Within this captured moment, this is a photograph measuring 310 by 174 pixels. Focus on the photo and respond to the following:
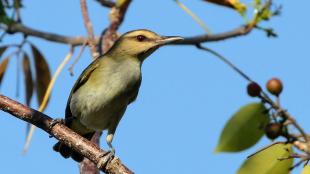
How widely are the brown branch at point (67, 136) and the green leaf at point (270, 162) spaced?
135 cm

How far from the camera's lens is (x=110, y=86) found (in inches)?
209

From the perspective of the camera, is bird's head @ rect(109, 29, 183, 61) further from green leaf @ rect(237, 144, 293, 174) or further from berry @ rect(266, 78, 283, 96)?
berry @ rect(266, 78, 283, 96)

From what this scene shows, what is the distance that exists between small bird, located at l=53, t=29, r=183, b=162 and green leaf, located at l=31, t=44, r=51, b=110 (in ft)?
1.20

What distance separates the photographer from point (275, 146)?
7.13ft

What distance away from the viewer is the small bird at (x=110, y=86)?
534 cm

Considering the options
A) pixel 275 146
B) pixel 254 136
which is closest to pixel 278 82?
pixel 254 136

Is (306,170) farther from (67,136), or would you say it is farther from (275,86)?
(67,136)

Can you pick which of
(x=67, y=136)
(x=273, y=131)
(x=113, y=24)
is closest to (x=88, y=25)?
(x=113, y=24)

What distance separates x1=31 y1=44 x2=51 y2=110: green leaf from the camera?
5198 mm

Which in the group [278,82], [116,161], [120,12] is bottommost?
[116,161]

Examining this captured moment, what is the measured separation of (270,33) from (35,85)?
8.52 ft

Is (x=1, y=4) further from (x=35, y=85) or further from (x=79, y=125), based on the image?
(x=79, y=125)

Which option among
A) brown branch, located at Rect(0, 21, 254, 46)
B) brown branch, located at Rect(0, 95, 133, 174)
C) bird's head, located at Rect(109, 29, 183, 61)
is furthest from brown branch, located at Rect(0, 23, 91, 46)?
brown branch, located at Rect(0, 95, 133, 174)

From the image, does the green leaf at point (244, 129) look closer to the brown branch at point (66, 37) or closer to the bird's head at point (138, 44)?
the brown branch at point (66, 37)
